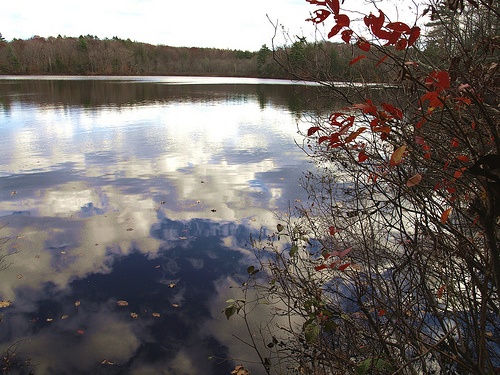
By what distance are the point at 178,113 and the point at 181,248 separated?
23.4m

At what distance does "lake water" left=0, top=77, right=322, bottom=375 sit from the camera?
5863 mm

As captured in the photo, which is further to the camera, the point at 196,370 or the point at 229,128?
the point at 229,128

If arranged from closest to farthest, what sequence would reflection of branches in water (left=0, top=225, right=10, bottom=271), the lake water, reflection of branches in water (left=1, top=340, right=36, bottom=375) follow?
reflection of branches in water (left=1, top=340, right=36, bottom=375) < the lake water < reflection of branches in water (left=0, top=225, right=10, bottom=271)

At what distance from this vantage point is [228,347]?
5.89m

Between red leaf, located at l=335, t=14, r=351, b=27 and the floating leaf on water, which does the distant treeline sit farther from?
red leaf, located at l=335, t=14, r=351, b=27

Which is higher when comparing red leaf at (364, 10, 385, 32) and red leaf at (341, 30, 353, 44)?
red leaf at (364, 10, 385, 32)

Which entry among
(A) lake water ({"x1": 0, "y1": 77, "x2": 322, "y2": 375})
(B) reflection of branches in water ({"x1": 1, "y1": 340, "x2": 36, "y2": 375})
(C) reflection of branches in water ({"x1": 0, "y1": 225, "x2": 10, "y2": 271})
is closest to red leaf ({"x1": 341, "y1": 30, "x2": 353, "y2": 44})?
(A) lake water ({"x1": 0, "y1": 77, "x2": 322, "y2": 375})

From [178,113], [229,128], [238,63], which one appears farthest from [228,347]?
[238,63]

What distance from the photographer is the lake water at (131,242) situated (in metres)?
5.86

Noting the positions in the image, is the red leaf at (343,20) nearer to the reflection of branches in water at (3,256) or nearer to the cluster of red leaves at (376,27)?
the cluster of red leaves at (376,27)

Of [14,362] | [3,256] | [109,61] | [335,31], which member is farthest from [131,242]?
[109,61]

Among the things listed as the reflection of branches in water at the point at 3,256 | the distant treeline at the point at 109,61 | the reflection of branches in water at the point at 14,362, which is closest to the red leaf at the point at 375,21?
the reflection of branches in water at the point at 14,362

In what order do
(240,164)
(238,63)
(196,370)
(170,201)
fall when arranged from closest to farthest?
(196,370), (170,201), (240,164), (238,63)

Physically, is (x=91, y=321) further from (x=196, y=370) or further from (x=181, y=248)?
(x=181, y=248)
